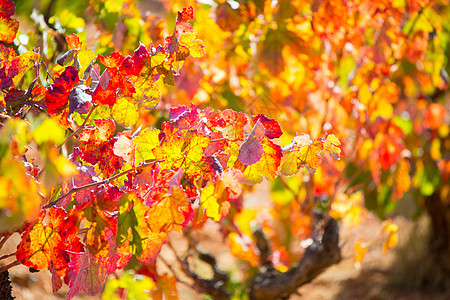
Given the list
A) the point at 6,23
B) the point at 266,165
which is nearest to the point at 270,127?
the point at 266,165

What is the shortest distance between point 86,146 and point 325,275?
376cm

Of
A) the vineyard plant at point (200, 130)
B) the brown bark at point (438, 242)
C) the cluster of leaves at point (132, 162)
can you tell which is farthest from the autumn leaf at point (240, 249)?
the brown bark at point (438, 242)

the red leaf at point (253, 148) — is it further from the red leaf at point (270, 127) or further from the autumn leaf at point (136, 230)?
the autumn leaf at point (136, 230)

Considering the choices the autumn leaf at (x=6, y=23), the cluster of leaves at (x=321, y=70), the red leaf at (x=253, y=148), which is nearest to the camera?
the red leaf at (x=253, y=148)

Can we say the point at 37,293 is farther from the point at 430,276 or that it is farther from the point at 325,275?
the point at 430,276

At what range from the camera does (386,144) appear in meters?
2.04

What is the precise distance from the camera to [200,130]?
2.19 feet

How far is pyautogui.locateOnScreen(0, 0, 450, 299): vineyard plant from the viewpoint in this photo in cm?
65

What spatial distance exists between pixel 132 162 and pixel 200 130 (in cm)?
10

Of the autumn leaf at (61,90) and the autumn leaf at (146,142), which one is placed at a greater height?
the autumn leaf at (61,90)

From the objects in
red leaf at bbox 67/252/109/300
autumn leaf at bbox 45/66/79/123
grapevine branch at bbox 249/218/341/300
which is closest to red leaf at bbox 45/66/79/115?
autumn leaf at bbox 45/66/79/123

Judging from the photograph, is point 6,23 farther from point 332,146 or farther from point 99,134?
point 332,146

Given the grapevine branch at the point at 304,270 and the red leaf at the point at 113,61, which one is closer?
the red leaf at the point at 113,61

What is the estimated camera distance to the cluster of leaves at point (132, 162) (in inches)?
25.2
